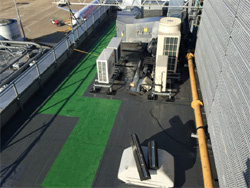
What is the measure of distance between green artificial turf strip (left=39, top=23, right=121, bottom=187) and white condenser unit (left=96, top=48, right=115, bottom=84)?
1786 mm

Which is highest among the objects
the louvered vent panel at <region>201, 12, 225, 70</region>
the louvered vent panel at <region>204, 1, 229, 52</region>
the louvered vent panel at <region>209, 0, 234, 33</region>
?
the louvered vent panel at <region>209, 0, 234, 33</region>

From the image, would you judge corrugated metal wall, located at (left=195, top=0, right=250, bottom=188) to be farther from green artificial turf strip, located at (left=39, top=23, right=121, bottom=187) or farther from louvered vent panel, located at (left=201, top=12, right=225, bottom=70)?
green artificial turf strip, located at (left=39, top=23, right=121, bottom=187)

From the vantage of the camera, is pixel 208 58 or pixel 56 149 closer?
pixel 56 149

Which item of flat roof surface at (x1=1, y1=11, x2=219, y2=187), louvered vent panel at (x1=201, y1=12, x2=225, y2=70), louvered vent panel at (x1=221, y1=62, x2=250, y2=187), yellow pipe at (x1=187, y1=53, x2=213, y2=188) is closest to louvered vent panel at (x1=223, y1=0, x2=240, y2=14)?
louvered vent panel at (x1=201, y1=12, x2=225, y2=70)

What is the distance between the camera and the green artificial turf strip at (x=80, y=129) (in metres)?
10.8

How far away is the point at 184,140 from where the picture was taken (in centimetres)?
1255

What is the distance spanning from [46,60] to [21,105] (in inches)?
195

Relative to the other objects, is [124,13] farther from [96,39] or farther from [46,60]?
[46,60]

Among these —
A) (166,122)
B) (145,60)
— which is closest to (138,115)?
(166,122)

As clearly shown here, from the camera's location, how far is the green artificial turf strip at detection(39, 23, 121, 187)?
35.4 feet

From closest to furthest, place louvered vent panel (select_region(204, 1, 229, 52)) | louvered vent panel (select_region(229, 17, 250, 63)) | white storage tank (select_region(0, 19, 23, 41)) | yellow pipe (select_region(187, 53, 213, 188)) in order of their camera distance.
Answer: louvered vent panel (select_region(229, 17, 250, 63)) < yellow pipe (select_region(187, 53, 213, 188)) < louvered vent panel (select_region(204, 1, 229, 52)) < white storage tank (select_region(0, 19, 23, 41))

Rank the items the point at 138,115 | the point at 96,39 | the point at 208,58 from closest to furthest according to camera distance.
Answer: the point at 208,58 → the point at 138,115 → the point at 96,39

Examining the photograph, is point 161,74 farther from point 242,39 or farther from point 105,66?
point 242,39

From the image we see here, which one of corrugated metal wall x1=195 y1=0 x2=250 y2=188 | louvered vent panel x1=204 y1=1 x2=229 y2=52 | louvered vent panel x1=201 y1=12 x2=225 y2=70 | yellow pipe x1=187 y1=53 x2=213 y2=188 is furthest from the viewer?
louvered vent panel x1=201 y1=12 x2=225 y2=70
